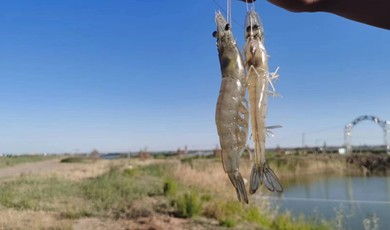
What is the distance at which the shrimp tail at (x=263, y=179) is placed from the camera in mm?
1387

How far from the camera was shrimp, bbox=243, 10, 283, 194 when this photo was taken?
4.83 feet

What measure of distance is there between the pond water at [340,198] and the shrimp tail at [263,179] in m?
6.94

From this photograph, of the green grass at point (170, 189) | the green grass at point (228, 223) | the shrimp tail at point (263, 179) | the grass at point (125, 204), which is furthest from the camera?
the green grass at point (170, 189)

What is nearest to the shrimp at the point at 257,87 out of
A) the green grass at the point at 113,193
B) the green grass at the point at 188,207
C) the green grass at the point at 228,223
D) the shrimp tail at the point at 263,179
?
the shrimp tail at the point at 263,179

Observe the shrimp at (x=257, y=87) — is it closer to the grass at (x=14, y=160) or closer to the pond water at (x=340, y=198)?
the grass at (x=14, y=160)

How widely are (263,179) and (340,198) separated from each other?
36.6 feet

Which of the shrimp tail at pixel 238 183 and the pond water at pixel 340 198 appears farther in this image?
the pond water at pixel 340 198

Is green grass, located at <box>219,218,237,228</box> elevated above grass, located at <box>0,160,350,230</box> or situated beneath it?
situated beneath

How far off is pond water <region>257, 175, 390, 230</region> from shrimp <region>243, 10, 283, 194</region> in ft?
22.9

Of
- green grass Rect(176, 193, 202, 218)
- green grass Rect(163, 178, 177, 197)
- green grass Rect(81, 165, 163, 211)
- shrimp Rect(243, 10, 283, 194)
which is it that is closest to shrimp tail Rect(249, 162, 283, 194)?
shrimp Rect(243, 10, 283, 194)

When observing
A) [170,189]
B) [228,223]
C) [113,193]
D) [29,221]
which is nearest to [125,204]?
[113,193]

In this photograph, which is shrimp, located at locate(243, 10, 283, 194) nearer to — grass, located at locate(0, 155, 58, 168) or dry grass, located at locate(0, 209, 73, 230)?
dry grass, located at locate(0, 209, 73, 230)

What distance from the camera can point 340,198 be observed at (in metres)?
10.8

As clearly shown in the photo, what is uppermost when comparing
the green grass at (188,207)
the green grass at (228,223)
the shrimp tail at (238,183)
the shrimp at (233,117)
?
the shrimp at (233,117)
